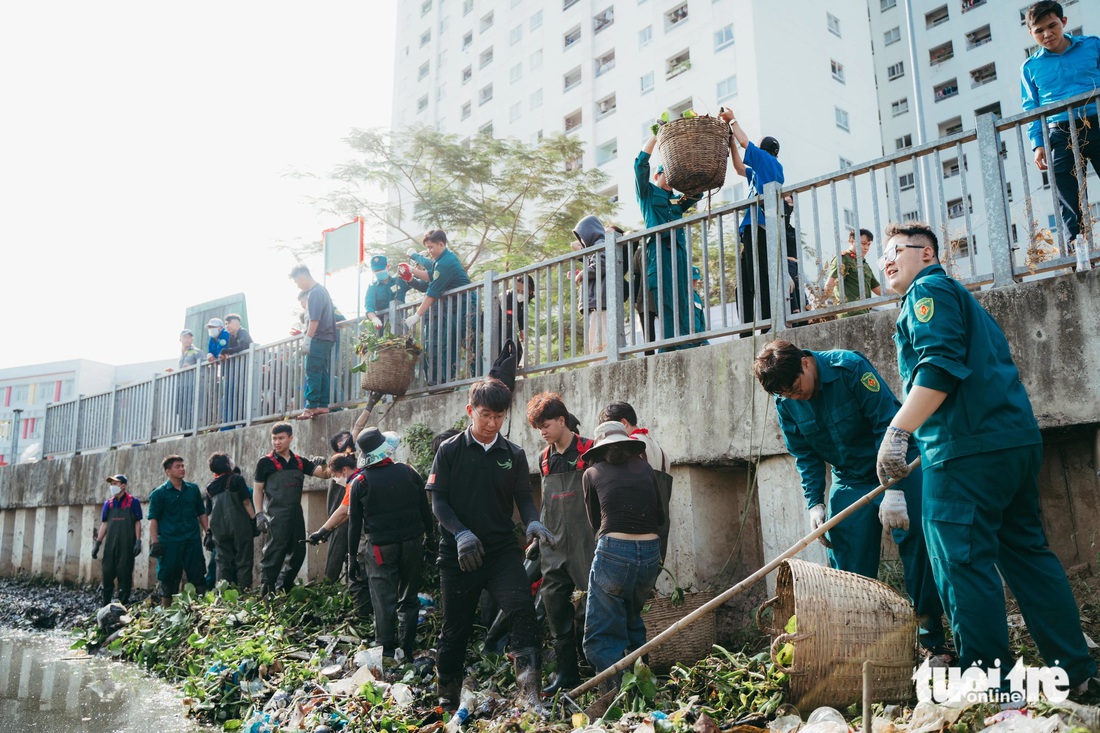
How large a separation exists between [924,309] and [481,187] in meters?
16.7

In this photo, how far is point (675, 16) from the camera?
1235 inches

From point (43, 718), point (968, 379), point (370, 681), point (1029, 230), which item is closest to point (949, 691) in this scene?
point (968, 379)

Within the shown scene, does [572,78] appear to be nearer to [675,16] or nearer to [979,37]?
[675,16]

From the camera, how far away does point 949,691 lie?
304cm

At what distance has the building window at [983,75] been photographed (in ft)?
104

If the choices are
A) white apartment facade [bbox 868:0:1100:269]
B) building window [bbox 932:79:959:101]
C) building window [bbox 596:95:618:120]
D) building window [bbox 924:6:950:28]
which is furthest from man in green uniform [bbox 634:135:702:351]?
building window [bbox 924:6:950:28]

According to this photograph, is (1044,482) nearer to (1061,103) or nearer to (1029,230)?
(1029,230)

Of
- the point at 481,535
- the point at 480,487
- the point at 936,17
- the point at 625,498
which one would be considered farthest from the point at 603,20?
the point at 625,498

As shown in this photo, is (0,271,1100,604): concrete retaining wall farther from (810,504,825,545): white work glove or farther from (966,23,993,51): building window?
(966,23,993,51): building window

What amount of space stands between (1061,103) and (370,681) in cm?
526

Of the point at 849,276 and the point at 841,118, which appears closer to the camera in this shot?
the point at 849,276

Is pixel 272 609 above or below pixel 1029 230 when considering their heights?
below

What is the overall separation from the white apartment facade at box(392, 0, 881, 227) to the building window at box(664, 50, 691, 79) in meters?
0.05

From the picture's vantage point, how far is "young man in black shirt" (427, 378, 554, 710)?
455 centimetres
